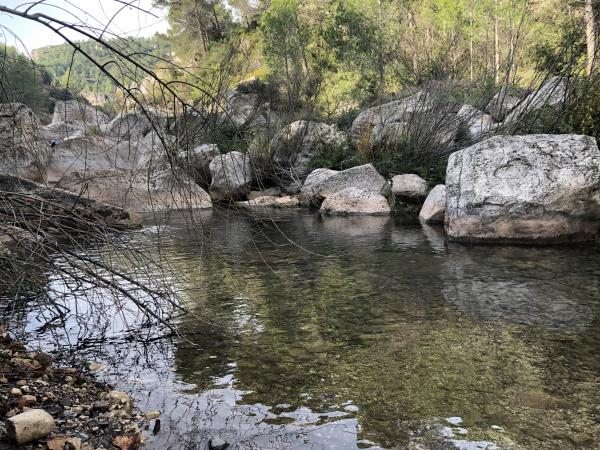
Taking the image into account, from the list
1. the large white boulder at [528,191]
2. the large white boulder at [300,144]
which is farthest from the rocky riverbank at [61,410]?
the large white boulder at [300,144]

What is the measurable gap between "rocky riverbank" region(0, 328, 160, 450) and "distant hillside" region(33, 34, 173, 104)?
58.8 inches

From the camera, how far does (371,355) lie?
141 inches

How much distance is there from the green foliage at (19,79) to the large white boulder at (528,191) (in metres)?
5.91

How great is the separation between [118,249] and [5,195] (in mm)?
557

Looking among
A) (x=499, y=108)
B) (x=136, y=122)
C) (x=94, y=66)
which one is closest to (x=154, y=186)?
(x=136, y=122)

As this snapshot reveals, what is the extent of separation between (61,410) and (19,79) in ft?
5.73

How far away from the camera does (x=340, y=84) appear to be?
2750 cm

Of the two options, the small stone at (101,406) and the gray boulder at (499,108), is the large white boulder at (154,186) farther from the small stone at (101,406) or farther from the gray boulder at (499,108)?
the gray boulder at (499,108)

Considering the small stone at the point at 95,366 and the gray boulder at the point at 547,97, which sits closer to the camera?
the small stone at the point at 95,366

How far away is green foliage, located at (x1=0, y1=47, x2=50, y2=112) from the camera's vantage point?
8.04 feet

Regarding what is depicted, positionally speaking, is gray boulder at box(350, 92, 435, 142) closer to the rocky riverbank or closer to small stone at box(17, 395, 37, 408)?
the rocky riverbank

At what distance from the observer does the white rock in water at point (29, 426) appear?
2.28 metres

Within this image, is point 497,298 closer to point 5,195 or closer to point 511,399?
point 511,399

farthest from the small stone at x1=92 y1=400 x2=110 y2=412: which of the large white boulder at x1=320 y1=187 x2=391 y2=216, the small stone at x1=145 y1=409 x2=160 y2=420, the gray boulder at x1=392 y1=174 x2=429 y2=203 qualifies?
the gray boulder at x1=392 y1=174 x2=429 y2=203
